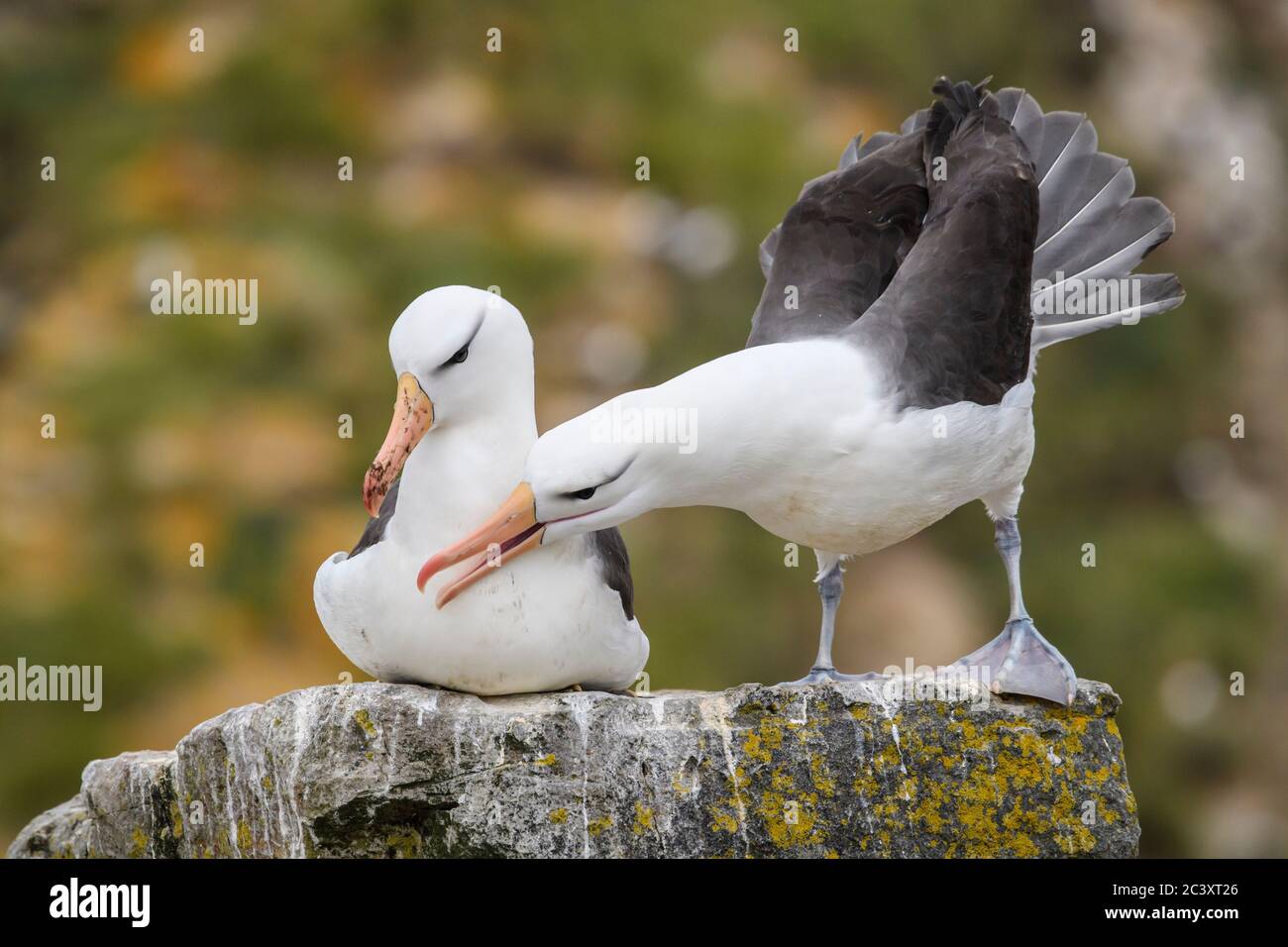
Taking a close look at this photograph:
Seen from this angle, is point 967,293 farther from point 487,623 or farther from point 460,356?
point 487,623

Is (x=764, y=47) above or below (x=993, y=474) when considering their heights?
above

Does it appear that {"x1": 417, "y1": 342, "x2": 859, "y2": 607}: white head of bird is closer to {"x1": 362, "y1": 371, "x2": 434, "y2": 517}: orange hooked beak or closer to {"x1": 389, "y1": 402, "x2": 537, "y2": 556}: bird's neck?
{"x1": 389, "y1": 402, "x2": 537, "y2": 556}: bird's neck

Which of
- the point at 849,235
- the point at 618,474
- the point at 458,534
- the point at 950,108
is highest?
the point at 950,108

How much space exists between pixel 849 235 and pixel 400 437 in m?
2.66

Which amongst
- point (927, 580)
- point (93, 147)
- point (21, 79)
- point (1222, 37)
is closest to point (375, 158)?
point (93, 147)

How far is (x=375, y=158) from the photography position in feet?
58.6

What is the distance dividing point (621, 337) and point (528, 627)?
32.2 ft

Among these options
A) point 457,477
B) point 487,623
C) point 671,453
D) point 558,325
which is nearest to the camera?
point 671,453

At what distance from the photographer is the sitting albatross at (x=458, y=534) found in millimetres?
6594

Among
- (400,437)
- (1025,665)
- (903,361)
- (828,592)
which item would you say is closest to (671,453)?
(400,437)

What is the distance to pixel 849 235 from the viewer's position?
8258 mm

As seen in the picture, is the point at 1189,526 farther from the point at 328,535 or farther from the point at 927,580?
the point at 328,535

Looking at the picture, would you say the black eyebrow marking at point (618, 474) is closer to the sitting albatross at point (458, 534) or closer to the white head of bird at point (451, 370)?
the sitting albatross at point (458, 534)

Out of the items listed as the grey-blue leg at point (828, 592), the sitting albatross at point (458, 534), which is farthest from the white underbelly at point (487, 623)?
the grey-blue leg at point (828, 592)
